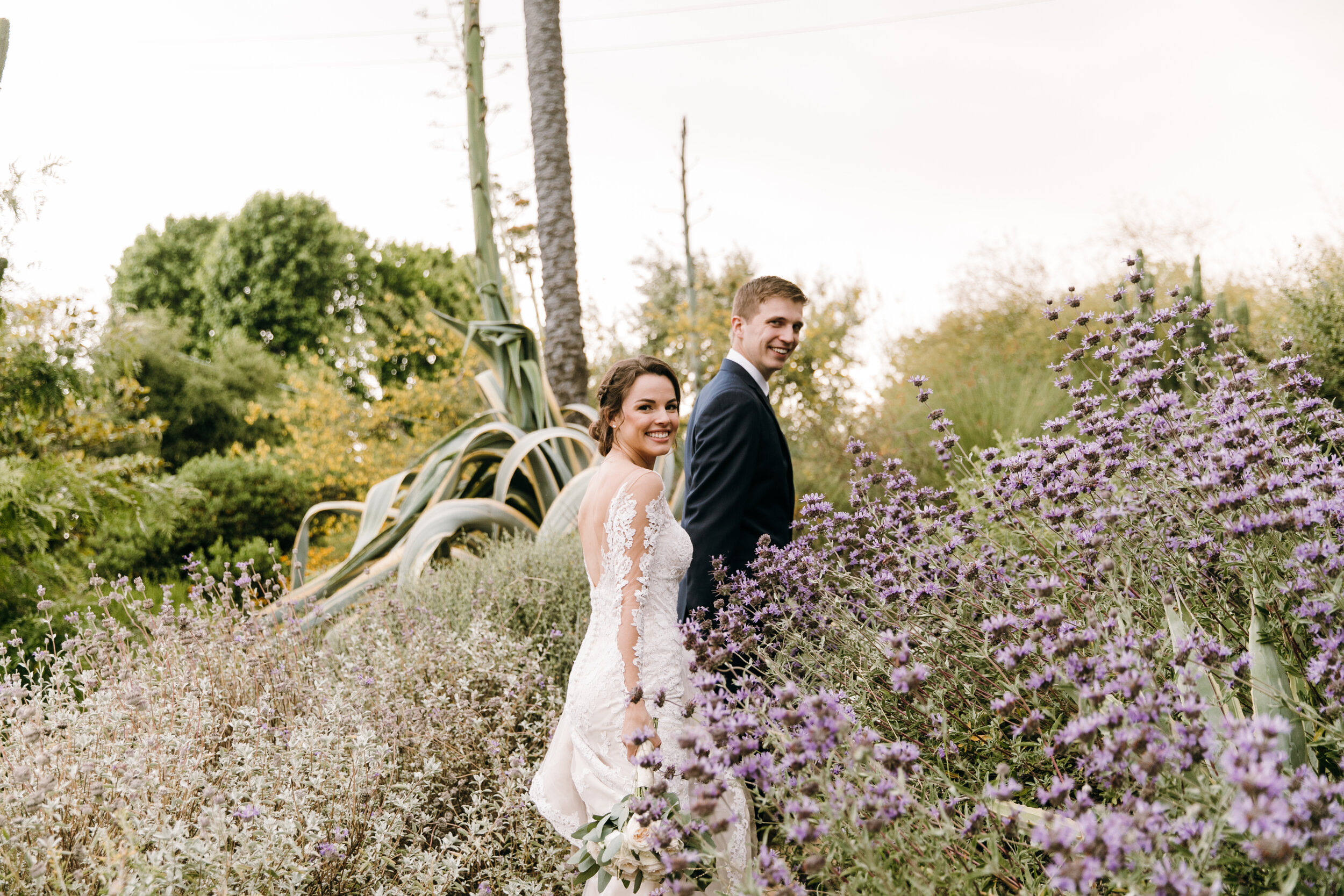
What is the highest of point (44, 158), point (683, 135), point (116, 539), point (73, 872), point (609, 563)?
point (683, 135)

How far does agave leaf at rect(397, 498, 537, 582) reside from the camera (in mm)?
5266

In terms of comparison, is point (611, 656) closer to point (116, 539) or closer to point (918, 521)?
point (918, 521)

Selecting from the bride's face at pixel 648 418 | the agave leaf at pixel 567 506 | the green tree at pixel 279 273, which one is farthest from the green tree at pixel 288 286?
the bride's face at pixel 648 418

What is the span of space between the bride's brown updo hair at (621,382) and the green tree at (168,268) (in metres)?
25.2

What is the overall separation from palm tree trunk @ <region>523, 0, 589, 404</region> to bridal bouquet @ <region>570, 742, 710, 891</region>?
225 inches

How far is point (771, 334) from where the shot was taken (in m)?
2.93

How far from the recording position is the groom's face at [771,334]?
2.92 metres

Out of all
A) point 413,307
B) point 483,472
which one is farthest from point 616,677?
point 413,307

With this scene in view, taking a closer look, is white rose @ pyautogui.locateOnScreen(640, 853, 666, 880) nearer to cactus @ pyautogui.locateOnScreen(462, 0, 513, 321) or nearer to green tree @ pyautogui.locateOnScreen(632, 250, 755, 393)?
cactus @ pyautogui.locateOnScreen(462, 0, 513, 321)

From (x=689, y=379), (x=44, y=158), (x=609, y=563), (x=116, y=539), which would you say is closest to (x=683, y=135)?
(x=689, y=379)

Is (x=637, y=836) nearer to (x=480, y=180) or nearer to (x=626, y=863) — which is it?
(x=626, y=863)

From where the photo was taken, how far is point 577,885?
2.65 metres

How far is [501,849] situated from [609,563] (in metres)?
1.30

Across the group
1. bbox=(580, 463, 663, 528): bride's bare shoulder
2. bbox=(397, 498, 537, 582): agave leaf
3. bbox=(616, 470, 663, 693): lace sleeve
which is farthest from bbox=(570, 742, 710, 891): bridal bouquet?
bbox=(397, 498, 537, 582): agave leaf
